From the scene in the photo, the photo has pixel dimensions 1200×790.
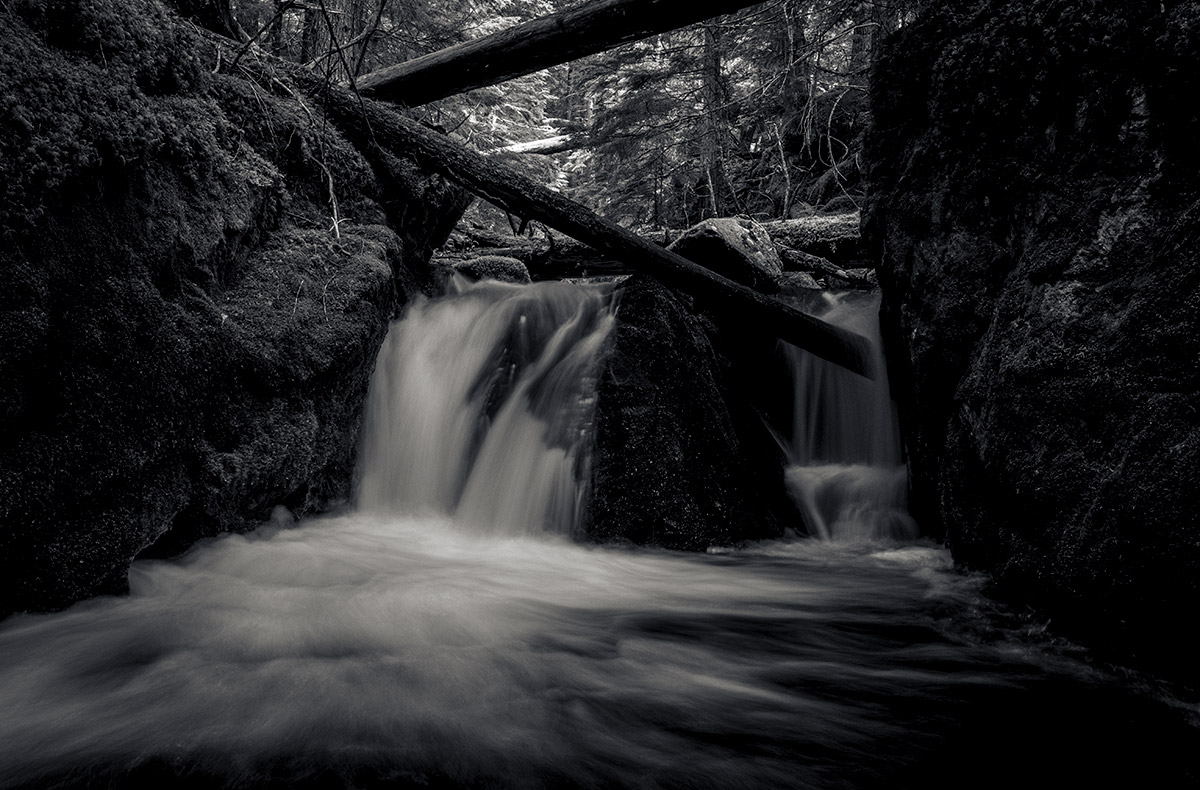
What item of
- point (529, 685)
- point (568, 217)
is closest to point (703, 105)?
point (568, 217)

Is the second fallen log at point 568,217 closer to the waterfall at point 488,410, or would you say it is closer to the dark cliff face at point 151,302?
the waterfall at point 488,410

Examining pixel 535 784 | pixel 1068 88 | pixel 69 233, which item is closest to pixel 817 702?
pixel 535 784

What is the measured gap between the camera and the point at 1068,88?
277 cm

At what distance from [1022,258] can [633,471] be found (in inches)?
93.9

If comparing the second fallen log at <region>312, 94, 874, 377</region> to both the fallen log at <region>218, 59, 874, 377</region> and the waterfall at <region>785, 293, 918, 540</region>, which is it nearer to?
the fallen log at <region>218, 59, 874, 377</region>

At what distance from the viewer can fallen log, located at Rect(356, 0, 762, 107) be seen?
172 inches

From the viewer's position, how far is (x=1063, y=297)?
258 centimetres

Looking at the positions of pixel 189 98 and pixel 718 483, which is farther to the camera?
pixel 718 483

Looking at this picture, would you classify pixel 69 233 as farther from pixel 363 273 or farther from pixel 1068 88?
pixel 1068 88

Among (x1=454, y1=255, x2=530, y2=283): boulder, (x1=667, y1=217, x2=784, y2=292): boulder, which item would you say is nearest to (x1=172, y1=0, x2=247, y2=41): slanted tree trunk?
(x1=454, y1=255, x2=530, y2=283): boulder

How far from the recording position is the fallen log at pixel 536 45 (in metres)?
4.37

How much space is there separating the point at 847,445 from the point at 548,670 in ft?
13.7

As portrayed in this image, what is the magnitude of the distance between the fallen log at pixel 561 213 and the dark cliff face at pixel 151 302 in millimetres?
778

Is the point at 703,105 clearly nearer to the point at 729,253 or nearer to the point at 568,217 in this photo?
the point at 729,253
